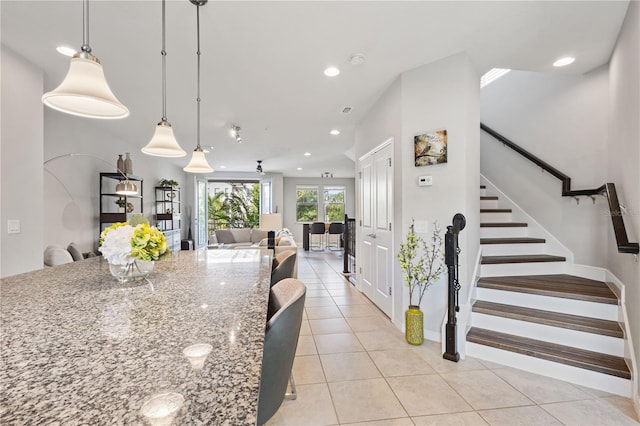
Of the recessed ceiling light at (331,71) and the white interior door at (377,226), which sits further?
the white interior door at (377,226)

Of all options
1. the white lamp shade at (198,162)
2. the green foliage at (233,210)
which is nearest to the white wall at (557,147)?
the white lamp shade at (198,162)

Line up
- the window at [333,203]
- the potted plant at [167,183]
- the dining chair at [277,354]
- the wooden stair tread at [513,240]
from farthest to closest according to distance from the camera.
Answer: the window at [333,203]
the potted plant at [167,183]
the wooden stair tread at [513,240]
the dining chair at [277,354]

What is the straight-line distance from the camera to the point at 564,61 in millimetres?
2875

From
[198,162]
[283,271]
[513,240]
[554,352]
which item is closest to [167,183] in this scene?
[198,162]

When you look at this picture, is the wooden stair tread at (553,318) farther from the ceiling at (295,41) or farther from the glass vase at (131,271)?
the glass vase at (131,271)

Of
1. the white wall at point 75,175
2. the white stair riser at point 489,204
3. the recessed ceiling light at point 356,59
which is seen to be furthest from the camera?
the white stair riser at point 489,204

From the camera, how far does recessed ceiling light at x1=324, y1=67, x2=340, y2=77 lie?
2.91m

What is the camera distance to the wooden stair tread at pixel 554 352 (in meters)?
2.04

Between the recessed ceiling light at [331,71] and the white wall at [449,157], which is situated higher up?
the recessed ceiling light at [331,71]

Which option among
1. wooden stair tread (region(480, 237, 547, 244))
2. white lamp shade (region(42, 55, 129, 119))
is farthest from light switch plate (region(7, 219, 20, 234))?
wooden stair tread (region(480, 237, 547, 244))

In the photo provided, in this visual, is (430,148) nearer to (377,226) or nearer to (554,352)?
(377,226)

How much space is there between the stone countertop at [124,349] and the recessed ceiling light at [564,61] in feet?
11.3

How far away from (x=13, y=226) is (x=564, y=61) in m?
5.22

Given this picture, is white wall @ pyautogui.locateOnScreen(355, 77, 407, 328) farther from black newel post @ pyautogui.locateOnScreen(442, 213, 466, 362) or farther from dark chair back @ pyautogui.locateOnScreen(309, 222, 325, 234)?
dark chair back @ pyautogui.locateOnScreen(309, 222, 325, 234)
